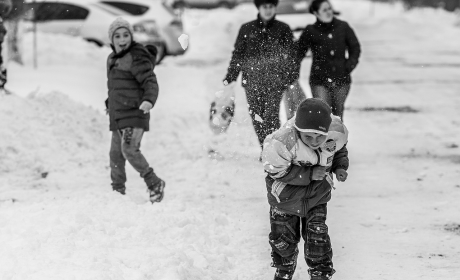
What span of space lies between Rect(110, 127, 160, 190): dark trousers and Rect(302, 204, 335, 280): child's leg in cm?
228

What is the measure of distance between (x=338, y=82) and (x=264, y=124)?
37.7 inches

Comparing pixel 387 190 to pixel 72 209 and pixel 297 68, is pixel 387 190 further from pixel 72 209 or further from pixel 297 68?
pixel 72 209

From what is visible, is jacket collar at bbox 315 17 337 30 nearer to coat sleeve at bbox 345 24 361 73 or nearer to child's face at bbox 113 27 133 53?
coat sleeve at bbox 345 24 361 73

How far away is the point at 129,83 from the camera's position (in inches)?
230

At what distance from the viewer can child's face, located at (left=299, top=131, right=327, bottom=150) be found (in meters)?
3.75


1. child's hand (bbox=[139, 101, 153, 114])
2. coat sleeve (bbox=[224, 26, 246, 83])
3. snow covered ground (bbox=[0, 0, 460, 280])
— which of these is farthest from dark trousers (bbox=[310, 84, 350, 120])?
child's hand (bbox=[139, 101, 153, 114])

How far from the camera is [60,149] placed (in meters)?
7.49

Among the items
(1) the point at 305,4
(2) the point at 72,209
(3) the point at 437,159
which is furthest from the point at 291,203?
(1) the point at 305,4

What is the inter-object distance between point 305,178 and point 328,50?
11.5 ft

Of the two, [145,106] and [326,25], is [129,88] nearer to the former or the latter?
[145,106]

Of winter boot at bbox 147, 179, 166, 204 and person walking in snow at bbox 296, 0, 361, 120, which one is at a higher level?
person walking in snow at bbox 296, 0, 361, 120

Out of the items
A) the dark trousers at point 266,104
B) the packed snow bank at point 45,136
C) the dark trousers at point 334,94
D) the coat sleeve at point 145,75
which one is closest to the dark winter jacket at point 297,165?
the coat sleeve at point 145,75

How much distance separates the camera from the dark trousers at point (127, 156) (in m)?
5.87

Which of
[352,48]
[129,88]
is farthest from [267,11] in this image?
[129,88]
